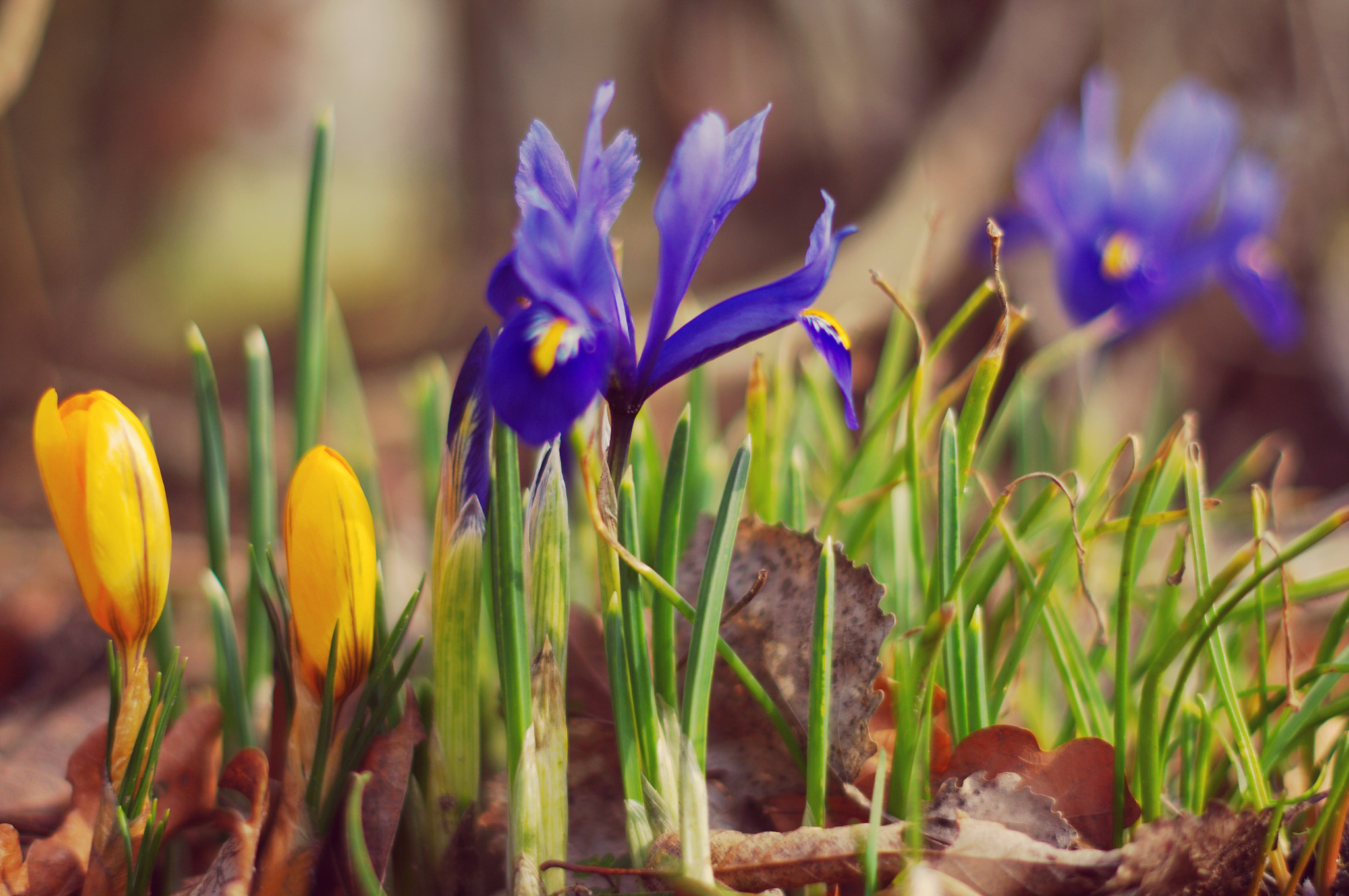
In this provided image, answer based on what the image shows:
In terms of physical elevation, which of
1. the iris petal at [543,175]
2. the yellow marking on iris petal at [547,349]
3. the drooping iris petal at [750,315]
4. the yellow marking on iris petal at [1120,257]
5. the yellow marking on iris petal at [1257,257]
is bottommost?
the yellow marking on iris petal at [547,349]

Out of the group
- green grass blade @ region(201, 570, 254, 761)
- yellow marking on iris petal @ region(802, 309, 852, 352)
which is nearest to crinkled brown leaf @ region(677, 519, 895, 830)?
yellow marking on iris petal @ region(802, 309, 852, 352)

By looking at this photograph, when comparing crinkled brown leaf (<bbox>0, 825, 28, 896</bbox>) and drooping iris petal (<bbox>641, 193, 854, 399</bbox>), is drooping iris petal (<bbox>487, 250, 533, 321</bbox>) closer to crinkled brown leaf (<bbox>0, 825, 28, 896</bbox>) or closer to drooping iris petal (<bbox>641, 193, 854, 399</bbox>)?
drooping iris petal (<bbox>641, 193, 854, 399</bbox>)

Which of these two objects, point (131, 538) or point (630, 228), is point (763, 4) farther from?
point (131, 538)

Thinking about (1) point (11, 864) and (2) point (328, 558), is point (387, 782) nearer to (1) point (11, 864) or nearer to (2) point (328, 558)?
(2) point (328, 558)

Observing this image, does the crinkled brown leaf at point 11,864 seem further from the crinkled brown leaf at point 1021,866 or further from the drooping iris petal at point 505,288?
the crinkled brown leaf at point 1021,866

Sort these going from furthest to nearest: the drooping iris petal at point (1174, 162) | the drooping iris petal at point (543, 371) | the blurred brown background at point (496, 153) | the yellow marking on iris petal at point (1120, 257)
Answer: the blurred brown background at point (496, 153) < the drooping iris petal at point (1174, 162) < the yellow marking on iris petal at point (1120, 257) < the drooping iris petal at point (543, 371)

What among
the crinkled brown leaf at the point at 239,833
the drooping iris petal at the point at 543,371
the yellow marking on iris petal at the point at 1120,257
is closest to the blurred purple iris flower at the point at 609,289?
the drooping iris petal at the point at 543,371
